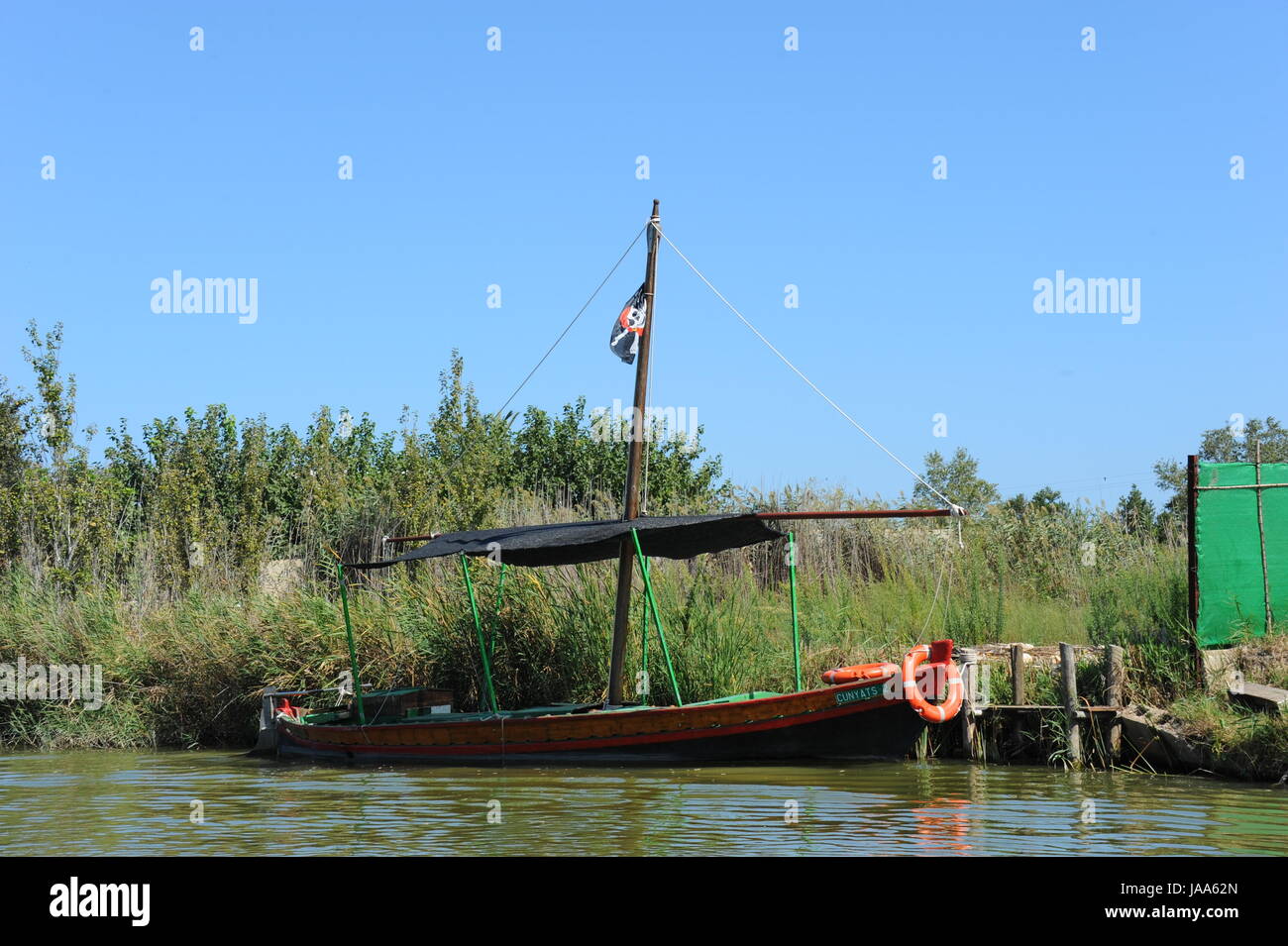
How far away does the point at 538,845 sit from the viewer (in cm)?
1120

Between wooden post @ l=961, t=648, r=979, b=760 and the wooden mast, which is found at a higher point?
the wooden mast

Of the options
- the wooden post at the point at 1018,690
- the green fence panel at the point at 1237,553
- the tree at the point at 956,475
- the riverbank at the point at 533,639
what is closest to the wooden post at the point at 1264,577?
the green fence panel at the point at 1237,553

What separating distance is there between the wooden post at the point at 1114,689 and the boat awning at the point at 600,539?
4.21 m

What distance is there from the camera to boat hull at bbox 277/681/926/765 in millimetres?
16203

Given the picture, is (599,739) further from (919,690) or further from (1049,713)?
(1049,713)

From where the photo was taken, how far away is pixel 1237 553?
16625 mm

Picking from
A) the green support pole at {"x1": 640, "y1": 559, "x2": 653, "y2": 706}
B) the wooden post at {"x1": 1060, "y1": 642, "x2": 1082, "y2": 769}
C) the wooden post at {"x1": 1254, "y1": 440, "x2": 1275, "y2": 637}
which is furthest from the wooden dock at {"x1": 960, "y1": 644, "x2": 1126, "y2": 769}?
the green support pole at {"x1": 640, "y1": 559, "x2": 653, "y2": 706}

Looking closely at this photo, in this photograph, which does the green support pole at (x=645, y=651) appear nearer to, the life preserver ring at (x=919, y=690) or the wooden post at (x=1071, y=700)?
the life preserver ring at (x=919, y=690)

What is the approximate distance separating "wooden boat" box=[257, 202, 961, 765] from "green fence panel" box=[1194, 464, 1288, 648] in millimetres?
3229
